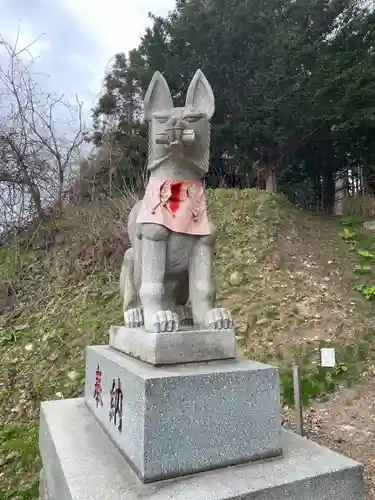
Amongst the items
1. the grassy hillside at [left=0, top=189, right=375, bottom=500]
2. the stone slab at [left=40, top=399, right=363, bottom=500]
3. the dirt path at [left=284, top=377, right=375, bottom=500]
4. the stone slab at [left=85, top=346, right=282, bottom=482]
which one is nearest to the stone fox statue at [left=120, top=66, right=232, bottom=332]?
the stone slab at [left=85, top=346, right=282, bottom=482]

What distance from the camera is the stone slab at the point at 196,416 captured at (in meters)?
1.54

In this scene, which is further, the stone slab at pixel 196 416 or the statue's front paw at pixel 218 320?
the statue's front paw at pixel 218 320

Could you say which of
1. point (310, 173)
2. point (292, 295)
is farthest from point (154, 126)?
point (310, 173)

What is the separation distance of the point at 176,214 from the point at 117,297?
11.4ft

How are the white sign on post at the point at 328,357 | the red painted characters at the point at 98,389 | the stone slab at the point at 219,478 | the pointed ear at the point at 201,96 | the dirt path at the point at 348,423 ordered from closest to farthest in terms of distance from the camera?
the stone slab at the point at 219,478 → the pointed ear at the point at 201,96 → the red painted characters at the point at 98,389 → the dirt path at the point at 348,423 → the white sign on post at the point at 328,357

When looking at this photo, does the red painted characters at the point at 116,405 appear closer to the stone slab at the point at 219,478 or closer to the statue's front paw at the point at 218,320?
the stone slab at the point at 219,478

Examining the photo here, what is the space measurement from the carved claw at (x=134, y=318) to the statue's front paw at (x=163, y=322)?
270 mm

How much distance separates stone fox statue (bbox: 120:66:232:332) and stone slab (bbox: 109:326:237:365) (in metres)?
0.08

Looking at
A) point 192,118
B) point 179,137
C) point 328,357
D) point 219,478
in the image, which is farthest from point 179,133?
point 328,357

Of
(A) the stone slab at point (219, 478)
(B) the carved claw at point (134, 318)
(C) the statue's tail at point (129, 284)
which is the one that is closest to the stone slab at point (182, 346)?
(B) the carved claw at point (134, 318)

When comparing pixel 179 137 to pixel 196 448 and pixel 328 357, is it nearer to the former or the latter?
pixel 196 448

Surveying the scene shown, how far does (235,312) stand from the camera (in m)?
4.55

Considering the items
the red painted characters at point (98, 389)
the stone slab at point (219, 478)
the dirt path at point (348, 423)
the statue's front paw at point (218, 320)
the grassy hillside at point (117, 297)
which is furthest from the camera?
the grassy hillside at point (117, 297)

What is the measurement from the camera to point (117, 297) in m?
5.30
